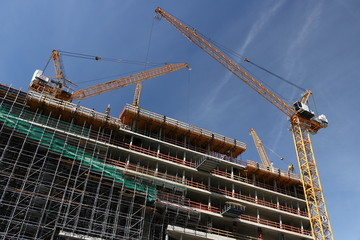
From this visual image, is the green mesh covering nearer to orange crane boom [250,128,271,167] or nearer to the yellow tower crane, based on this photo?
the yellow tower crane

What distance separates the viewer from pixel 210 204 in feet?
135

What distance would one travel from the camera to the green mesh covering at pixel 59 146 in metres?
33.7

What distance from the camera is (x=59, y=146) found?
113 feet

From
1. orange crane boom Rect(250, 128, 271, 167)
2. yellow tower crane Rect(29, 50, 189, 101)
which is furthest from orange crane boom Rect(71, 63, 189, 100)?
orange crane boom Rect(250, 128, 271, 167)

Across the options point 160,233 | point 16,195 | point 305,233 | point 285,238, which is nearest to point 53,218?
point 16,195

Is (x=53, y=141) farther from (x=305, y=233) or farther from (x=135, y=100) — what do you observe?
(x=305, y=233)

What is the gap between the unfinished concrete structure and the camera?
31578 millimetres

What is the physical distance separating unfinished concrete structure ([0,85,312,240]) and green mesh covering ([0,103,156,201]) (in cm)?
10

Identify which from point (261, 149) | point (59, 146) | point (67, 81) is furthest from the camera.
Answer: point (261, 149)

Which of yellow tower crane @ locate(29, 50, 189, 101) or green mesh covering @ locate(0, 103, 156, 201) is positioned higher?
yellow tower crane @ locate(29, 50, 189, 101)

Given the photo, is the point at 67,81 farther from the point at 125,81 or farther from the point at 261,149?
the point at 261,149

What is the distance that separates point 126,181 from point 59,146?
25.9 feet

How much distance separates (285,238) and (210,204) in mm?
11246

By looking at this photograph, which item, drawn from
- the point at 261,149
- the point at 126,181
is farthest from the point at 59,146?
the point at 261,149
